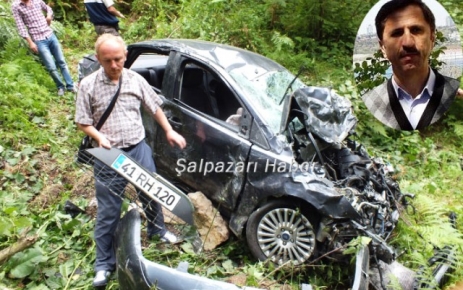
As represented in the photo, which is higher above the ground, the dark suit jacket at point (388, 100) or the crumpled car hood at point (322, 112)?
the dark suit jacket at point (388, 100)

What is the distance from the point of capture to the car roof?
4070 millimetres

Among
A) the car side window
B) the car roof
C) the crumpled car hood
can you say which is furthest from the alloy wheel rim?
the car roof

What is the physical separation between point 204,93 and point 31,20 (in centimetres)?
338

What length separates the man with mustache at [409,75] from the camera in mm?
Result: 1136

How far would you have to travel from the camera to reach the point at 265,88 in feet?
13.0

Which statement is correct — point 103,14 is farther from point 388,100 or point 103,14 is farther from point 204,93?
point 388,100

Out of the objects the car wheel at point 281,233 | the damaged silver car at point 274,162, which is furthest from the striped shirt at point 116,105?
the car wheel at point 281,233

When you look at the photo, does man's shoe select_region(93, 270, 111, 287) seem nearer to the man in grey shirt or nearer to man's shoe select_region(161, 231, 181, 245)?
the man in grey shirt

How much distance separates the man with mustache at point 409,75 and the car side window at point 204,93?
282 centimetres

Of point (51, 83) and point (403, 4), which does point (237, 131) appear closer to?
point (403, 4)

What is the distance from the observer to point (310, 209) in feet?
11.2

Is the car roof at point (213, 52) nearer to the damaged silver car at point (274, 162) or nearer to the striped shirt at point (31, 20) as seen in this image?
the damaged silver car at point (274, 162)

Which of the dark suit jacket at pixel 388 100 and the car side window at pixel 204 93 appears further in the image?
the car side window at pixel 204 93

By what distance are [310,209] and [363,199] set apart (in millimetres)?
471
